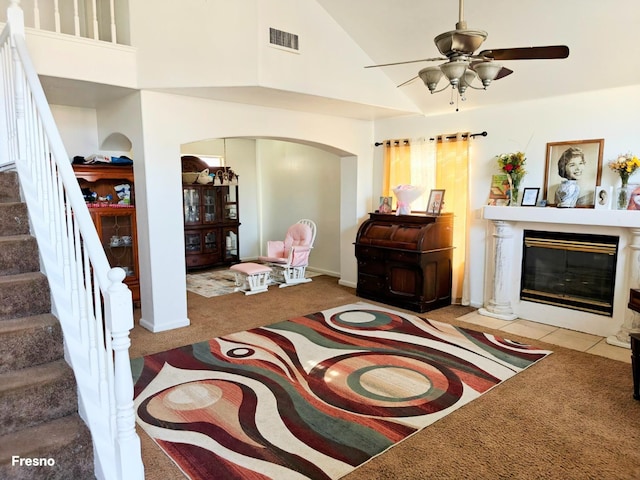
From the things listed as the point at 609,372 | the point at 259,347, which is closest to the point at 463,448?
the point at 609,372

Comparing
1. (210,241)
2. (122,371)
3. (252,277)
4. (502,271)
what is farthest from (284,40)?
(210,241)

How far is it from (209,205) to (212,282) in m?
1.73

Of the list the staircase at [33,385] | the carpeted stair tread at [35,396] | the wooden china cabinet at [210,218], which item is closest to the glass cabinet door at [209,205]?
the wooden china cabinet at [210,218]

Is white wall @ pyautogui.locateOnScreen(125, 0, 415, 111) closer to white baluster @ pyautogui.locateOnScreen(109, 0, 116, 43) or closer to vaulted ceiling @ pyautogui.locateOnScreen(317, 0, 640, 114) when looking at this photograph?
white baluster @ pyautogui.locateOnScreen(109, 0, 116, 43)

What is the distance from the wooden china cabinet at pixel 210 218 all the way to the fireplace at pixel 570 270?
17.1 ft

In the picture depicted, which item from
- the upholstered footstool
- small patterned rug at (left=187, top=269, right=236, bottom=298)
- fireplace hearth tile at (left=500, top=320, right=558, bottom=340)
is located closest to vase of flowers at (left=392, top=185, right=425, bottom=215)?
fireplace hearth tile at (left=500, top=320, right=558, bottom=340)

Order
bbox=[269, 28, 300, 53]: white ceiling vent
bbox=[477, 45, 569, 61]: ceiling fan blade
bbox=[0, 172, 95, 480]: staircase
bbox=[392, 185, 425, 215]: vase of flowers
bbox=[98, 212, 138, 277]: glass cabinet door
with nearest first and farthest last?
1. bbox=[0, 172, 95, 480]: staircase
2. bbox=[477, 45, 569, 61]: ceiling fan blade
3. bbox=[269, 28, 300, 53]: white ceiling vent
4. bbox=[98, 212, 138, 277]: glass cabinet door
5. bbox=[392, 185, 425, 215]: vase of flowers

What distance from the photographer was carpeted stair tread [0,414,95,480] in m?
1.79

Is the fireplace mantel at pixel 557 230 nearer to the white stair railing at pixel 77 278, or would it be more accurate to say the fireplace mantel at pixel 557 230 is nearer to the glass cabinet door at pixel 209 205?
the white stair railing at pixel 77 278

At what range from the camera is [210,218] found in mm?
8016

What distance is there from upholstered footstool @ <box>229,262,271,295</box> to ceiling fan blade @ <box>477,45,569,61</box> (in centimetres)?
425

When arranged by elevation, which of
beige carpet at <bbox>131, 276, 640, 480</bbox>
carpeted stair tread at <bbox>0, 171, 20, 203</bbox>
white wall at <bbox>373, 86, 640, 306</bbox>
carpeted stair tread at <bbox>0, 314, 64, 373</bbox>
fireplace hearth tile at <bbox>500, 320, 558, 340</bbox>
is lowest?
fireplace hearth tile at <bbox>500, 320, 558, 340</bbox>

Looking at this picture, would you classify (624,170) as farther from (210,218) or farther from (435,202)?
(210,218)

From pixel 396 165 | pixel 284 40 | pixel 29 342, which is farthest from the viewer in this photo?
pixel 396 165
